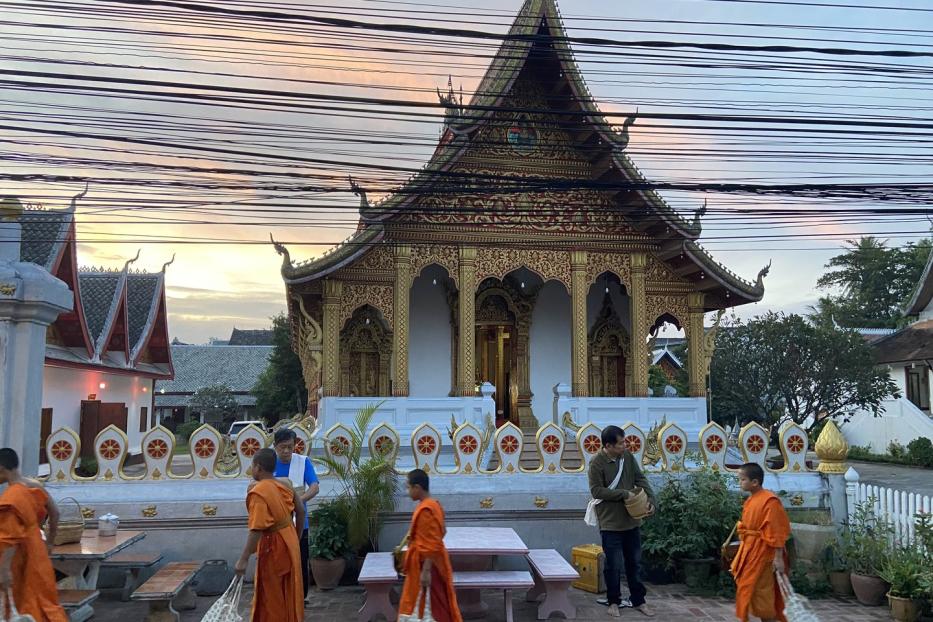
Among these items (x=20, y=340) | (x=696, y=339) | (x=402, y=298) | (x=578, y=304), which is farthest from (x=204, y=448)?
(x=696, y=339)

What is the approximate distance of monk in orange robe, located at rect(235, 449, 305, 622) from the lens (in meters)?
4.69

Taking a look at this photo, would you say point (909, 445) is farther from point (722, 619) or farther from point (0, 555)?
point (0, 555)

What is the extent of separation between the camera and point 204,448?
24.3ft

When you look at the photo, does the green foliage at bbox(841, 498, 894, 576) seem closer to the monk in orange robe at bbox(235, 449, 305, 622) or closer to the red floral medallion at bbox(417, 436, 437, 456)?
the red floral medallion at bbox(417, 436, 437, 456)

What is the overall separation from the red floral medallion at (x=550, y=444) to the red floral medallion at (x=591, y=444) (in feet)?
0.96

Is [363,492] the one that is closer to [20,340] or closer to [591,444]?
[591,444]

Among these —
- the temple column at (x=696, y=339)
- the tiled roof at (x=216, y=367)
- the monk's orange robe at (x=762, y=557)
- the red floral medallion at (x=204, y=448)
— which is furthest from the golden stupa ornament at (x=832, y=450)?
the tiled roof at (x=216, y=367)

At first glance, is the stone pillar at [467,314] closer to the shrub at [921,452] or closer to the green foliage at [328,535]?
the green foliage at [328,535]

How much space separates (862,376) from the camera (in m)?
19.8

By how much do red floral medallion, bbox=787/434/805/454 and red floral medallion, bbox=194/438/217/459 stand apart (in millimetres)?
6080

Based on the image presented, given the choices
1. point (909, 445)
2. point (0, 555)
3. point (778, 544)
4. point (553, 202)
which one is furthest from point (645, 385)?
point (909, 445)

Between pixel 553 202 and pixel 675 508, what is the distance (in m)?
6.60

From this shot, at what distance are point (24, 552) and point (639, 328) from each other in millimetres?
10336

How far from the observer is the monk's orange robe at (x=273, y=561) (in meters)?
4.69
